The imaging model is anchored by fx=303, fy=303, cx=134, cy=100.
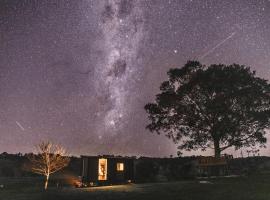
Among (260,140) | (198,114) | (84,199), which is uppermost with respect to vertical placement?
(198,114)

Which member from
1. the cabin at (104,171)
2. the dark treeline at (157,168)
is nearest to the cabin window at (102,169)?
the cabin at (104,171)

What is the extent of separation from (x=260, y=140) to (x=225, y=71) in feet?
28.8

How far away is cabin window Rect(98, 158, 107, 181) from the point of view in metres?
30.6

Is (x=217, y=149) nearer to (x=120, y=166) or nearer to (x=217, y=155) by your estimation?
(x=217, y=155)

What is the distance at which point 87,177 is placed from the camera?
30.3 meters

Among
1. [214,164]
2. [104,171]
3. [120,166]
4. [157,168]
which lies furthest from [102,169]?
[157,168]

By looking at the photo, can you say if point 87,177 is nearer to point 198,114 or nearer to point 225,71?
point 198,114

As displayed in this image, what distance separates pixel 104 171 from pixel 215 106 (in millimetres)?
13645

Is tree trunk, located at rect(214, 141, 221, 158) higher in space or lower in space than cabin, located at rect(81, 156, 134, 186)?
higher

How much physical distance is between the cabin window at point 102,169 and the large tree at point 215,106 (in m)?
8.72

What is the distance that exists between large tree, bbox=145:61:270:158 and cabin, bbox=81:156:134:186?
7.61 meters

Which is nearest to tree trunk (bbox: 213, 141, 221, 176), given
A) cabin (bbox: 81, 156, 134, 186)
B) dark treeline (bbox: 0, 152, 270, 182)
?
dark treeline (bbox: 0, 152, 270, 182)

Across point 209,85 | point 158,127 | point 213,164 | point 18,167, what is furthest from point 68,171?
point 209,85

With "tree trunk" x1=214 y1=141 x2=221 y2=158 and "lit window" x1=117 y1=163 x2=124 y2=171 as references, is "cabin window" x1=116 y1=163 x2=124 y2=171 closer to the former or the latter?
"lit window" x1=117 y1=163 x2=124 y2=171
